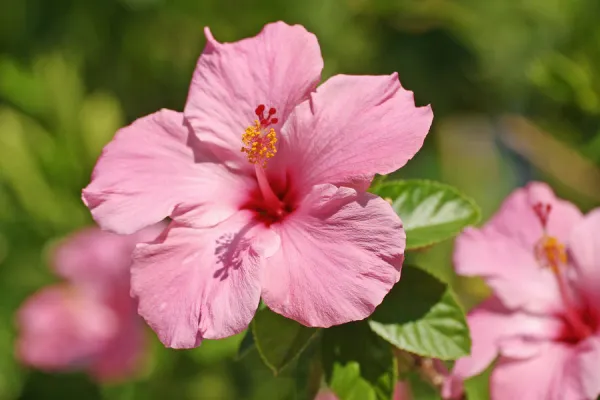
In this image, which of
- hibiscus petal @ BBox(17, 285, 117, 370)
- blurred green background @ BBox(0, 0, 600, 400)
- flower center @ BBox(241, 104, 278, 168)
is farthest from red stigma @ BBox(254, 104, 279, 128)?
hibiscus petal @ BBox(17, 285, 117, 370)

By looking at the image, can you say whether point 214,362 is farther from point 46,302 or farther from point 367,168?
point 367,168

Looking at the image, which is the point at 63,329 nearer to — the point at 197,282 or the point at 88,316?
the point at 88,316

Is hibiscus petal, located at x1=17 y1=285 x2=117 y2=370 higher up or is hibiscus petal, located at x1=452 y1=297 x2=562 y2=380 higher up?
hibiscus petal, located at x1=452 y1=297 x2=562 y2=380

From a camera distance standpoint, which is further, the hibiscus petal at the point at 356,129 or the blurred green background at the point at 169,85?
the blurred green background at the point at 169,85

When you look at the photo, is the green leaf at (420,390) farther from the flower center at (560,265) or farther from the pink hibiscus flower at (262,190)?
the pink hibiscus flower at (262,190)

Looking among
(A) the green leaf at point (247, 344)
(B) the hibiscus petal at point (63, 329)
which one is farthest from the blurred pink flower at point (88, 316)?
(A) the green leaf at point (247, 344)

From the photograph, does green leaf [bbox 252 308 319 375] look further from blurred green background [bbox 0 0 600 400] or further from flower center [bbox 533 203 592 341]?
blurred green background [bbox 0 0 600 400]
